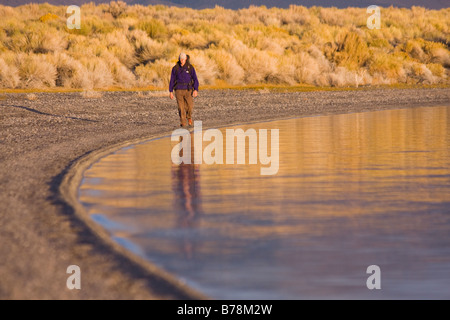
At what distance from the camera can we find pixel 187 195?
9680 mm

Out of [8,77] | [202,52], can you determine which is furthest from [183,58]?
[202,52]

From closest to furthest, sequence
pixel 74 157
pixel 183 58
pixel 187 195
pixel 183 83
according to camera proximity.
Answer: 1. pixel 187 195
2. pixel 74 157
3. pixel 183 58
4. pixel 183 83

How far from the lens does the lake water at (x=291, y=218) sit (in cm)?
596

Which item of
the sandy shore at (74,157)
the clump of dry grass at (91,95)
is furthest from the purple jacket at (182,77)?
the clump of dry grass at (91,95)

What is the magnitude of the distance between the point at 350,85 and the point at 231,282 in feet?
120

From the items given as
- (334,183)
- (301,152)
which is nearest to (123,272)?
(334,183)

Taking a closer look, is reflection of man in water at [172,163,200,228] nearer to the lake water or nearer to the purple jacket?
the lake water

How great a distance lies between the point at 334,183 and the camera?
411 inches

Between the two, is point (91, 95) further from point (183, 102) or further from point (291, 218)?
point (291, 218)

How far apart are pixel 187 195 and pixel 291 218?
1.84 metres

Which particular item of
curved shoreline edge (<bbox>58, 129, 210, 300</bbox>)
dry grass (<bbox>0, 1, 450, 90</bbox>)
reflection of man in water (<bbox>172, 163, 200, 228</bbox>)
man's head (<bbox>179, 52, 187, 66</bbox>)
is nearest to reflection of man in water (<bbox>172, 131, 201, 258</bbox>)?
reflection of man in water (<bbox>172, 163, 200, 228</bbox>)

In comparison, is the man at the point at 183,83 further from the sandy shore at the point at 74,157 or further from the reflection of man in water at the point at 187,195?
the reflection of man in water at the point at 187,195

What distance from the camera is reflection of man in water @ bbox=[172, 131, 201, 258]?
794 centimetres

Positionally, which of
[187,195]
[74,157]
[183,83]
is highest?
[183,83]
